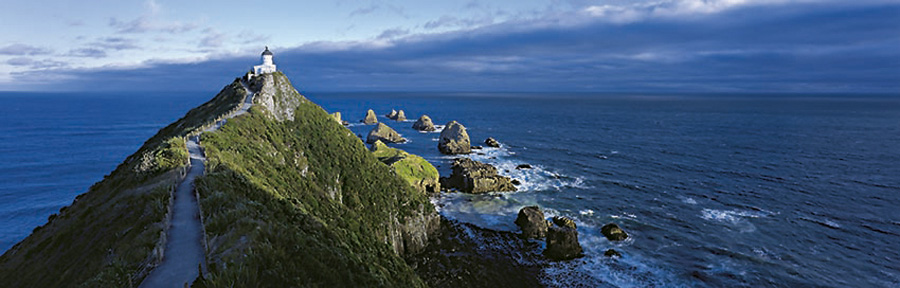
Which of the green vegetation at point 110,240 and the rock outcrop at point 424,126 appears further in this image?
the rock outcrop at point 424,126

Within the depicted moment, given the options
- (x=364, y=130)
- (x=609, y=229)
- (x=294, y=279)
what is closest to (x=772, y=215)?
(x=609, y=229)

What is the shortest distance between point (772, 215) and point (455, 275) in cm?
4725

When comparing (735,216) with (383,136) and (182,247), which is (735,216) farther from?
(383,136)

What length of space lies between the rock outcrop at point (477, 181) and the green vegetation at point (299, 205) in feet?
52.5

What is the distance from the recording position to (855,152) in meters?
89.9

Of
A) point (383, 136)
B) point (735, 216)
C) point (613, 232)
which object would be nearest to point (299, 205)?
point (613, 232)

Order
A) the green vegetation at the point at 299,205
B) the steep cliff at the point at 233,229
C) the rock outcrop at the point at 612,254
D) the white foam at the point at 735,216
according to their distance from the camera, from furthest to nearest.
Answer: the white foam at the point at 735,216, the rock outcrop at the point at 612,254, the green vegetation at the point at 299,205, the steep cliff at the point at 233,229

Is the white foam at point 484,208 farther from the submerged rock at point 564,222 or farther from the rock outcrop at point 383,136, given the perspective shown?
the rock outcrop at point 383,136

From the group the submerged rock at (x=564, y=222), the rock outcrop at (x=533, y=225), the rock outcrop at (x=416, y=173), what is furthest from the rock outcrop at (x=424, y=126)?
the rock outcrop at (x=533, y=225)

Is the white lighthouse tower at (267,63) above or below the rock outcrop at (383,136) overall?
above

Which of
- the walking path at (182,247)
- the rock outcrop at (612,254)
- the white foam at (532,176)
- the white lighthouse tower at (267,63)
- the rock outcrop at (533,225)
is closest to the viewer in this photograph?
the walking path at (182,247)

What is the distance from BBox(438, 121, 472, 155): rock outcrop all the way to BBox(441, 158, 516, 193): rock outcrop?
27736mm

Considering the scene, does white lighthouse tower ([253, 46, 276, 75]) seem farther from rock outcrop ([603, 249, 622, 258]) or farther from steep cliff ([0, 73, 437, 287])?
rock outcrop ([603, 249, 622, 258])

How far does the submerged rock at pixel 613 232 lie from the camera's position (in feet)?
153
